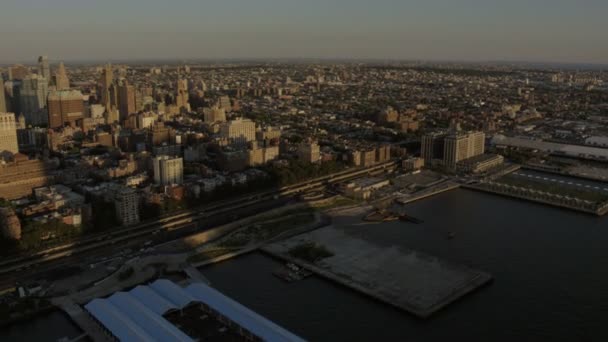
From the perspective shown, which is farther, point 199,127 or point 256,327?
point 199,127

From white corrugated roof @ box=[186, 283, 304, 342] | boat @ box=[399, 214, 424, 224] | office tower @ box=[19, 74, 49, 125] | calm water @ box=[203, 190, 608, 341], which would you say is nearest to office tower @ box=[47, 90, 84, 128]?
office tower @ box=[19, 74, 49, 125]

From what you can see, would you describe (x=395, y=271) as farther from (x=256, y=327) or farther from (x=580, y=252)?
(x=580, y=252)

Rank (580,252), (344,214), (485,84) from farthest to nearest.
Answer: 1. (485,84)
2. (344,214)
3. (580,252)

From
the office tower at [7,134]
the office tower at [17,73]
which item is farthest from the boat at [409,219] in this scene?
the office tower at [17,73]

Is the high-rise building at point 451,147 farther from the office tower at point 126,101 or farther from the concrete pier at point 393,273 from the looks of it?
the office tower at point 126,101

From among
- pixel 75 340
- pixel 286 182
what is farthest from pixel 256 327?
pixel 286 182

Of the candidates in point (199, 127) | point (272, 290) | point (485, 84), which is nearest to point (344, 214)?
point (272, 290)

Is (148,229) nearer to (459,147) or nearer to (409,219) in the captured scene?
(409,219)

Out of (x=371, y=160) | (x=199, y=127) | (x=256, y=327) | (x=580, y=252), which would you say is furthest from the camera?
(x=199, y=127)
